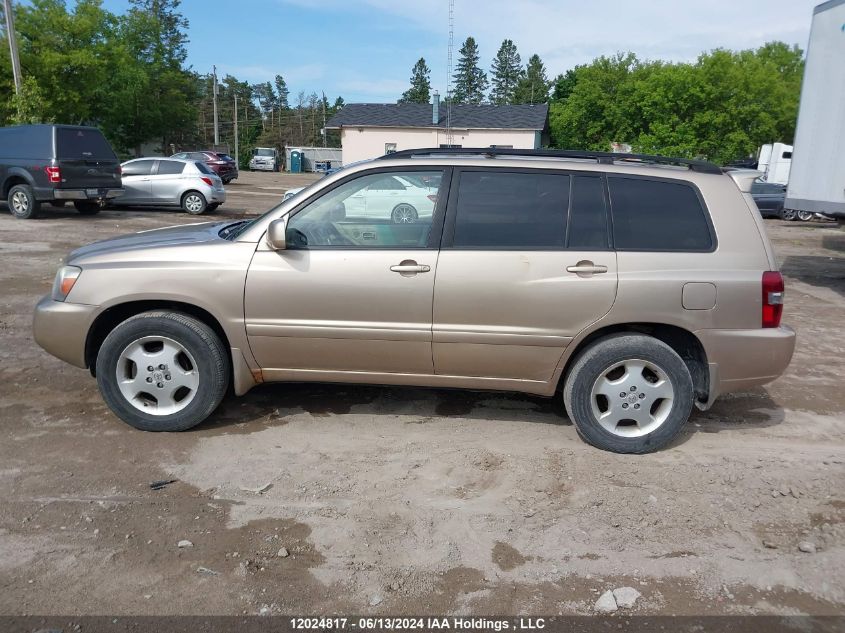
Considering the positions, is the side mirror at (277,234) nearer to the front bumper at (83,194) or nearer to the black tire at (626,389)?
the black tire at (626,389)

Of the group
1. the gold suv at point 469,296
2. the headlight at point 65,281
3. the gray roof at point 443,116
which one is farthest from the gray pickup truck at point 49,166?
the gray roof at point 443,116

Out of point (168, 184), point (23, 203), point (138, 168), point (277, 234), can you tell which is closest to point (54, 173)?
point (23, 203)

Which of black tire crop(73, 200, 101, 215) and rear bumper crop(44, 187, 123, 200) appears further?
black tire crop(73, 200, 101, 215)

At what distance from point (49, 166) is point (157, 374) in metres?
12.7

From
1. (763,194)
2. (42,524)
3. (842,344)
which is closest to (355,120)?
(763,194)

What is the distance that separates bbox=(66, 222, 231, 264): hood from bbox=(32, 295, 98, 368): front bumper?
0.34 metres

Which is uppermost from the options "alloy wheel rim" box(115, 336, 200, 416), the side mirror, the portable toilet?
the portable toilet

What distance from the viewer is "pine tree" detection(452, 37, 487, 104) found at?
97.8 m

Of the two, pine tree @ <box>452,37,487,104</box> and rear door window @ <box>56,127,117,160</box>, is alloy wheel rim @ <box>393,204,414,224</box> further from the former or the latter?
pine tree @ <box>452,37,487,104</box>

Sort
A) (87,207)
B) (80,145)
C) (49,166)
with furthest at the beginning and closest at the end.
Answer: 1. (87,207)
2. (80,145)
3. (49,166)

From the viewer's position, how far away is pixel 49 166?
14.7m

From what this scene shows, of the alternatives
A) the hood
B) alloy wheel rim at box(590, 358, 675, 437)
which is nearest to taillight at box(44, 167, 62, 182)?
the hood

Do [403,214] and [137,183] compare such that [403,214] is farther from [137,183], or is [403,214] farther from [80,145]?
[137,183]

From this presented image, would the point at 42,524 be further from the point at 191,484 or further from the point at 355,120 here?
the point at 355,120
